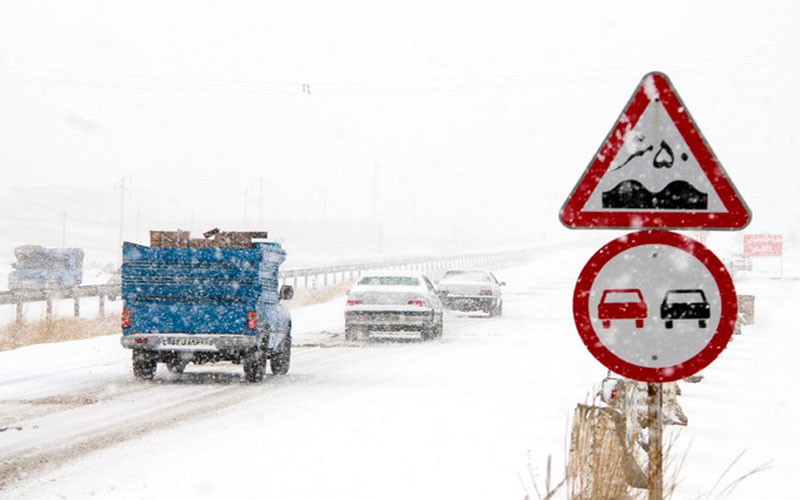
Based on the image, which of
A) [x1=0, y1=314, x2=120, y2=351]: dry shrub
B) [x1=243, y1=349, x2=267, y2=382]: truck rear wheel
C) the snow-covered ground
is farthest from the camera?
[x1=0, y1=314, x2=120, y2=351]: dry shrub

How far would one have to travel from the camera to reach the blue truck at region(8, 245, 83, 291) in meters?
40.9

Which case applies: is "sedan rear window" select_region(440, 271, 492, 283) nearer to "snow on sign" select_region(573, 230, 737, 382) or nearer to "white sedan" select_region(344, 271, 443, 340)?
"white sedan" select_region(344, 271, 443, 340)

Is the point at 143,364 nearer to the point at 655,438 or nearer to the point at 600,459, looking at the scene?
the point at 600,459

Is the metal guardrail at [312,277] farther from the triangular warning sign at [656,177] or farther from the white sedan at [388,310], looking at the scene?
the triangular warning sign at [656,177]

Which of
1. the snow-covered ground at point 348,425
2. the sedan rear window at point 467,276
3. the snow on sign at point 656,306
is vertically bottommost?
the snow-covered ground at point 348,425

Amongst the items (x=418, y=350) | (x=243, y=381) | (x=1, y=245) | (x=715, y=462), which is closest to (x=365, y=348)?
(x=418, y=350)

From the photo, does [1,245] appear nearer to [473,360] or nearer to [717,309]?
[473,360]

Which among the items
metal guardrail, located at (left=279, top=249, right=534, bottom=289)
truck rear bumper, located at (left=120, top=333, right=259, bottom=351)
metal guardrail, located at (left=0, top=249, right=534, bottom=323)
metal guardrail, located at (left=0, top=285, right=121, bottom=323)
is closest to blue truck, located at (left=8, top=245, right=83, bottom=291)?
metal guardrail, located at (left=0, top=249, right=534, bottom=323)

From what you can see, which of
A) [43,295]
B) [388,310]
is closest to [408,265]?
[43,295]

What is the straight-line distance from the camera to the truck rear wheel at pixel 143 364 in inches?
572

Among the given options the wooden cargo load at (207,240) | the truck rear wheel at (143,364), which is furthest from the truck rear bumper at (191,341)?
the wooden cargo load at (207,240)

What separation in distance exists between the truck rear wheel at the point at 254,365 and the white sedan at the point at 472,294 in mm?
18001

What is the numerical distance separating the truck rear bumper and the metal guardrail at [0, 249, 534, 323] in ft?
29.3

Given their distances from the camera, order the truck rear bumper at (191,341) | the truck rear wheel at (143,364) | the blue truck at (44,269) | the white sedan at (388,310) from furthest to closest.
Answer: the blue truck at (44,269)
the white sedan at (388,310)
the truck rear wheel at (143,364)
the truck rear bumper at (191,341)
